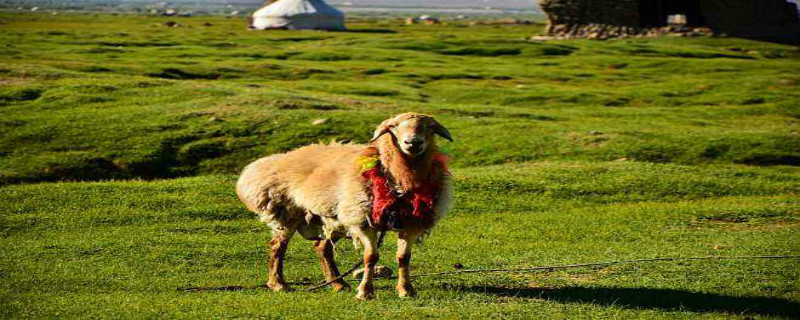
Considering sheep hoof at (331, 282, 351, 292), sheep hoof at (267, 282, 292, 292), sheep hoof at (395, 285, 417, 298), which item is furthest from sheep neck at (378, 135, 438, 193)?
sheep hoof at (267, 282, 292, 292)

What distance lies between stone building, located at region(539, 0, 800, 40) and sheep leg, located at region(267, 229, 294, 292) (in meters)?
57.2

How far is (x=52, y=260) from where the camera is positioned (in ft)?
39.3

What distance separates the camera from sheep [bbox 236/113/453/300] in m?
9.42

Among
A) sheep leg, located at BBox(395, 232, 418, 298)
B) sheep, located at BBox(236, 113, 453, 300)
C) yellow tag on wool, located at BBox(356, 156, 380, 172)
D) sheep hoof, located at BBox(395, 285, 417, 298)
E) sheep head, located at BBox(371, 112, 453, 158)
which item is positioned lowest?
sheep hoof, located at BBox(395, 285, 417, 298)

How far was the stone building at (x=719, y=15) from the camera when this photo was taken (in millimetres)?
63750

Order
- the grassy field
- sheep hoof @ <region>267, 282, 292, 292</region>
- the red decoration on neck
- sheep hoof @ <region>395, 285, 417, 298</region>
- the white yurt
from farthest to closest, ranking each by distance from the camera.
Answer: the white yurt, sheep hoof @ <region>267, 282, 292, 292</region>, the grassy field, sheep hoof @ <region>395, 285, 417, 298</region>, the red decoration on neck

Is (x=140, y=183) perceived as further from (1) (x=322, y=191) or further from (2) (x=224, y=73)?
(2) (x=224, y=73)

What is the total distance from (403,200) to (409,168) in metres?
0.37

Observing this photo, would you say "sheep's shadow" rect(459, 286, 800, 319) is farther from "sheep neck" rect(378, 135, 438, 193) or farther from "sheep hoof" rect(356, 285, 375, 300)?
"sheep neck" rect(378, 135, 438, 193)

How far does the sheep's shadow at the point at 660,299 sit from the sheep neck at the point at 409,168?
171cm

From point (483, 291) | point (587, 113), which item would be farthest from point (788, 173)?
point (483, 291)

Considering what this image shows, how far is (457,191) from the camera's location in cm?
1777

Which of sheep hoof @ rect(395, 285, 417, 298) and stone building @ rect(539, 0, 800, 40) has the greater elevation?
stone building @ rect(539, 0, 800, 40)

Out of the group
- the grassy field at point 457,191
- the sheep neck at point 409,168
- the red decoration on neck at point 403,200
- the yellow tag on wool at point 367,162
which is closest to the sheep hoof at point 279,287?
the grassy field at point 457,191
